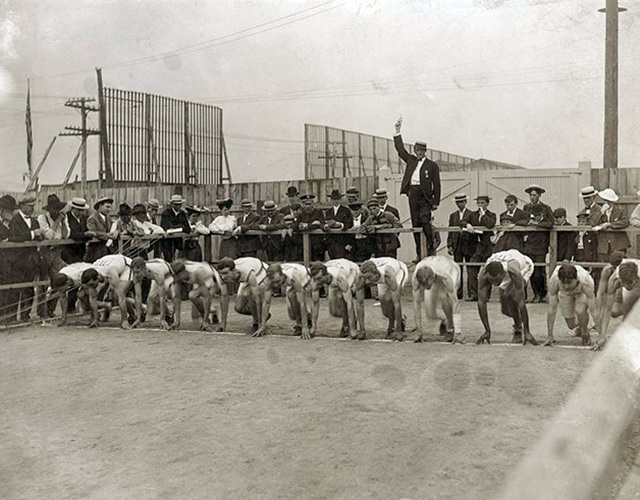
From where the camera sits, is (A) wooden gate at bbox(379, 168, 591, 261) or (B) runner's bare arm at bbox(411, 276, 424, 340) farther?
(A) wooden gate at bbox(379, 168, 591, 261)

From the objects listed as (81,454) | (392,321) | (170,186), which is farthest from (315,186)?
(81,454)

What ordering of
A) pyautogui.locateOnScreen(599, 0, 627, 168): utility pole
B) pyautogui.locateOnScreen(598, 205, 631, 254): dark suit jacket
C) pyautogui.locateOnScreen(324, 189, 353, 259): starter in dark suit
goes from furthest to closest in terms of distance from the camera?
pyautogui.locateOnScreen(599, 0, 627, 168): utility pole → pyautogui.locateOnScreen(324, 189, 353, 259): starter in dark suit → pyautogui.locateOnScreen(598, 205, 631, 254): dark suit jacket

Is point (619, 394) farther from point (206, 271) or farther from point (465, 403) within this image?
point (206, 271)

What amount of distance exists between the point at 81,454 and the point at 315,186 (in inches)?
469

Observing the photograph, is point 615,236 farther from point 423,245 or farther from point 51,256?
point 51,256

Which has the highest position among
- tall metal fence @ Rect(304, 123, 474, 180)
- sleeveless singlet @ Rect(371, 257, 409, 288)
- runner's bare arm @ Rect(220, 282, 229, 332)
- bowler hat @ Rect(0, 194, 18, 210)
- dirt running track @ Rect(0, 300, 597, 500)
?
tall metal fence @ Rect(304, 123, 474, 180)

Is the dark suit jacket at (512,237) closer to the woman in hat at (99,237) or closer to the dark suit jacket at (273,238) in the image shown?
the dark suit jacket at (273,238)

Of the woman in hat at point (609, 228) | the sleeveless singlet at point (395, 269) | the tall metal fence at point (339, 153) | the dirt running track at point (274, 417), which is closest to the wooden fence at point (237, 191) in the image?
the tall metal fence at point (339, 153)

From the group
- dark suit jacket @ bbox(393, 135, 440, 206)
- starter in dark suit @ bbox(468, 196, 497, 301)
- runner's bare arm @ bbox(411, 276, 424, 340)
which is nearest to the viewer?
runner's bare arm @ bbox(411, 276, 424, 340)

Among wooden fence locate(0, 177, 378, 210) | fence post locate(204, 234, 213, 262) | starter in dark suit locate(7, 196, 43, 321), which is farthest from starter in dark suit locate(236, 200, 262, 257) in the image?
starter in dark suit locate(7, 196, 43, 321)

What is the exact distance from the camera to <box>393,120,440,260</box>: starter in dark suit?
11258 millimetres

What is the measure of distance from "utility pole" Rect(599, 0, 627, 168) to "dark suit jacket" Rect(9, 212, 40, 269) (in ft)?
36.1

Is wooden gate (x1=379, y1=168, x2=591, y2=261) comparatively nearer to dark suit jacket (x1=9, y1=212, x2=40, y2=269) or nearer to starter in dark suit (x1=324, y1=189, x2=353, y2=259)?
starter in dark suit (x1=324, y1=189, x2=353, y2=259)

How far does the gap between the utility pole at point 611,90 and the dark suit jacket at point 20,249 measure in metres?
11.0
